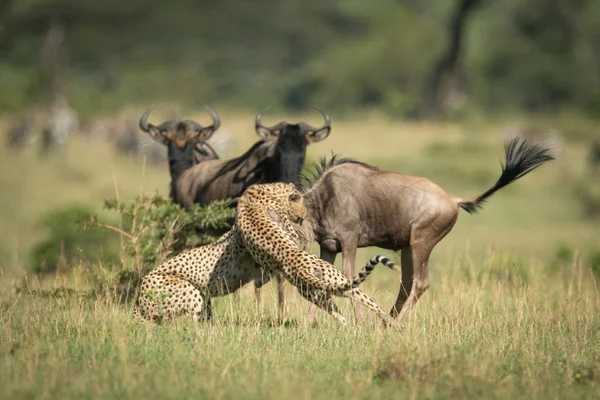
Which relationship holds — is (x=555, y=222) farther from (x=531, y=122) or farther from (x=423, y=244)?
(x=531, y=122)

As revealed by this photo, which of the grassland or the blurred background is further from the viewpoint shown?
the blurred background

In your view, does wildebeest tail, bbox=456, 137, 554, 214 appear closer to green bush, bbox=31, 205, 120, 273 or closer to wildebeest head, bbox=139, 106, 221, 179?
wildebeest head, bbox=139, 106, 221, 179

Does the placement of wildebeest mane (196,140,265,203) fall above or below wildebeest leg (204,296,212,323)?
above

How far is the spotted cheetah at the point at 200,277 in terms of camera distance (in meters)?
7.32

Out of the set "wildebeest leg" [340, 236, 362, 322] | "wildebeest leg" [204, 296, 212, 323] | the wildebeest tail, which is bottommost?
"wildebeest leg" [204, 296, 212, 323]

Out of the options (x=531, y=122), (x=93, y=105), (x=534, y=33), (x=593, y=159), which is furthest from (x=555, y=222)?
(x=534, y=33)

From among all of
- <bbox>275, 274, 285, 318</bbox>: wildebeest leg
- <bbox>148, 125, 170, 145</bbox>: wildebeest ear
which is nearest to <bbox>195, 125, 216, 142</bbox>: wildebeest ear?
<bbox>148, 125, 170, 145</bbox>: wildebeest ear

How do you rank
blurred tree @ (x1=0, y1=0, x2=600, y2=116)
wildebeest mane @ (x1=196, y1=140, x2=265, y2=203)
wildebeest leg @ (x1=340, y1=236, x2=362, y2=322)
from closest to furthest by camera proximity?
1. wildebeest leg @ (x1=340, y1=236, x2=362, y2=322)
2. wildebeest mane @ (x1=196, y1=140, x2=265, y2=203)
3. blurred tree @ (x1=0, y1=0, x2=600, y2=116)

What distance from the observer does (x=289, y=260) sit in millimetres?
6969

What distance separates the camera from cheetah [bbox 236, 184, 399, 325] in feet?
22.3

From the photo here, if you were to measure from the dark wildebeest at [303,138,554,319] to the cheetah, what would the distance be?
1.60ft

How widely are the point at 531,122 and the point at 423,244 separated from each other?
3084 cm

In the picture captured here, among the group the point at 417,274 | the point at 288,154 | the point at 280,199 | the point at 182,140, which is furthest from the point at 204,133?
the point at 417,274

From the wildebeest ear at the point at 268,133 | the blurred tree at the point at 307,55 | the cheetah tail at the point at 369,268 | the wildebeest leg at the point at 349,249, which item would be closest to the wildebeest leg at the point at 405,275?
the wildebeest leg at the point at 349,249
